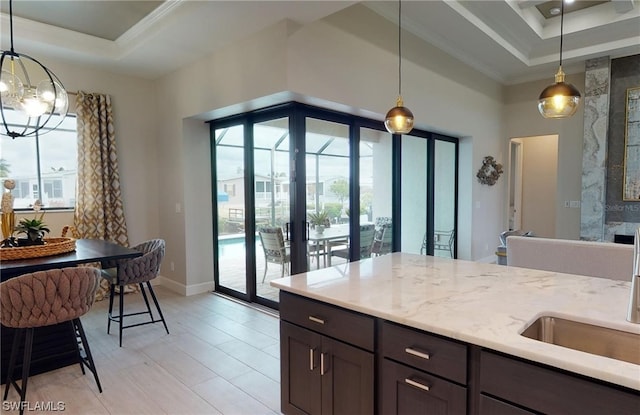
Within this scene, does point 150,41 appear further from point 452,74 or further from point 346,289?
point 452,74

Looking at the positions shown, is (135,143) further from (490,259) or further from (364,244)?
(490,259)

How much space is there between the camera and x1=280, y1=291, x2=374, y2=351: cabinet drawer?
1.64 meters

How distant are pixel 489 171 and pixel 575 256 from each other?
453 cm

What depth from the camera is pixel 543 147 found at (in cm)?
807

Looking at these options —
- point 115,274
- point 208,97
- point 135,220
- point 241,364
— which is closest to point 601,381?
point 241,364

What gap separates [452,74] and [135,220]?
5250mm

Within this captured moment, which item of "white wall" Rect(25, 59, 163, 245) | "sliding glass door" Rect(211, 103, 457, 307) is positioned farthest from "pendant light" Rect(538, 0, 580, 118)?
"white wall" Rect(25, 59, 163, 245)

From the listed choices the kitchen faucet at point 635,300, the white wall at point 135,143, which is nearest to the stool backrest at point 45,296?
the white wall at point 135,143

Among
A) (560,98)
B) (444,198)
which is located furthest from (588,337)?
(444,198)

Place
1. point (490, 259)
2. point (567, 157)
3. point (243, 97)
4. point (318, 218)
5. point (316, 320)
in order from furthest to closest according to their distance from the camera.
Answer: point (490, 259)
point (567, 157)
point (318, 218)
point (243, 97)
point (316, 320)

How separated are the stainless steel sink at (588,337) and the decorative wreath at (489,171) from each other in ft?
17.8

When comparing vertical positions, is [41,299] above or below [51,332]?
above

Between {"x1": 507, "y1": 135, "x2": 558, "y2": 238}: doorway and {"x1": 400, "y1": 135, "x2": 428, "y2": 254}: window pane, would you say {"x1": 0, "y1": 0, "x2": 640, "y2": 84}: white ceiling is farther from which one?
{"x1": 507, "y1": 135, "x2": 558, "y2": 238}: doorway

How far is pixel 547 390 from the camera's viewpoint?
116 centimetres
